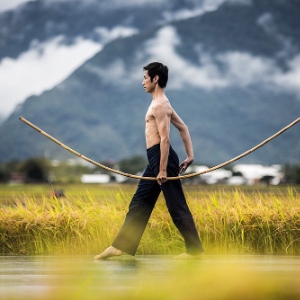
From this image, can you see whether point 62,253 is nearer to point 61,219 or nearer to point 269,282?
point 61,219

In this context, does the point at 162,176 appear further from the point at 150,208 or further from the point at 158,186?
the point at 150,208

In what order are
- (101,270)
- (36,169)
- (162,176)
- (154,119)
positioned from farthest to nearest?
(36,169), (154,119), (162,176), (101,270)

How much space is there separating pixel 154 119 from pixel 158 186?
0.77 meters

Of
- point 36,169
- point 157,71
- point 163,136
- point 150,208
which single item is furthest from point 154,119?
point 36,169

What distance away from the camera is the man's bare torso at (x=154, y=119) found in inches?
199

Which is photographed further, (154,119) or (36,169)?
(36,169)

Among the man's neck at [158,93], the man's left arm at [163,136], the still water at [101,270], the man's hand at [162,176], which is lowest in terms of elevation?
the still water at [101,270]

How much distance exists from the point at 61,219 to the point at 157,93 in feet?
7.76

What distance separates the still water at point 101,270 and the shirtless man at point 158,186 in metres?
0.21

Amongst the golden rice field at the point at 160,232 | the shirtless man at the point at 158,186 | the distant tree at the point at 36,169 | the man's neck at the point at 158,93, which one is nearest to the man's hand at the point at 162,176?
the shirtless man at the point at 158,186

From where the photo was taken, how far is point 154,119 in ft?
17.0

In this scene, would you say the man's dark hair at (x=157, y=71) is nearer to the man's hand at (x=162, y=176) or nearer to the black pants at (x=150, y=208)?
the black pants at (x=150, y=208)

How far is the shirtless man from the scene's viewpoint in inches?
199

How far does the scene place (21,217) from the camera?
6465 mm
